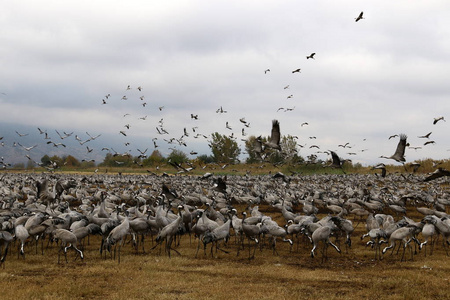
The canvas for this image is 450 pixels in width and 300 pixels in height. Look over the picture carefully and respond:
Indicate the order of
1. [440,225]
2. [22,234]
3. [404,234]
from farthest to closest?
[440,225]
[404,234]
[22,234]

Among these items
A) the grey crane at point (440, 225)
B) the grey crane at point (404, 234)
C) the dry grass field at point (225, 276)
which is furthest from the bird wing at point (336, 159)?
the grey crane at point (404, 234)

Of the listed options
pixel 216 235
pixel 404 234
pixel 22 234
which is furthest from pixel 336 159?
pixel 22 234

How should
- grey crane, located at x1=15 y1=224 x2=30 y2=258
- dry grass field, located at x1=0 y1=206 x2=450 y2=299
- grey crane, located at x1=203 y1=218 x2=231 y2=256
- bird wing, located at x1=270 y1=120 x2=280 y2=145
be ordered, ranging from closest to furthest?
dry grass field, located at x1=0 y1=206 x2=450 y2=299
grey crane, located at x1=15 y1=224 x2=30 y2=258
grey crane, located at x1=203 y1=218 x2=231 y2=256
bird wing, located at x1=270 y1=120 x2=280 y2=145

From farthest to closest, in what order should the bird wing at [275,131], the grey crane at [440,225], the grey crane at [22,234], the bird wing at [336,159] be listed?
the bird wing at [275,131]
the bird wing at [336,159]
the grey crane at [440,225]
the grey crane at [22,234]

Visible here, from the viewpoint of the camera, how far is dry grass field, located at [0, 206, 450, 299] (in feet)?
34.8

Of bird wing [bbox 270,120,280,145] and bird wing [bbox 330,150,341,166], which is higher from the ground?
bird wing [bbox 270,120,280,145]

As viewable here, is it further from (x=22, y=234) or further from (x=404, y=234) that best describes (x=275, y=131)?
(x=22, y=234)

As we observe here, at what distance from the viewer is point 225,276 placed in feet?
40.5

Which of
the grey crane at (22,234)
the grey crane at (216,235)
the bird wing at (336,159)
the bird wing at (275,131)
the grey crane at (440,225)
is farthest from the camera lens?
the bird wing at (275,131)

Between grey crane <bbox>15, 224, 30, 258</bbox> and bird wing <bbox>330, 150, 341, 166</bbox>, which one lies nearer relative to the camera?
grey crane <bbox>15, 224, 30, 258</bbox>

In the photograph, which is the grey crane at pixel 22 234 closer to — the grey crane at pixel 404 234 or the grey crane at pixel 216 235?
the grey crane at pixel 216 235

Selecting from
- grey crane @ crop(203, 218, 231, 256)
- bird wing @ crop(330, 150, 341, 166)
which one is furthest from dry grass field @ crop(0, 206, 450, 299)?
bird wing @ crop(330, 150, 341, 166)

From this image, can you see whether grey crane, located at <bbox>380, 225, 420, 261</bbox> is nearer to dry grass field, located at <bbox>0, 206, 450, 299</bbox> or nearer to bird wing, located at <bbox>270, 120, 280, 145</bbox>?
dry grass field, located at <bbox>0, 206, 450, 299</bbox>

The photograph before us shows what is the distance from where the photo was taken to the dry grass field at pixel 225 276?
10.6 metres
